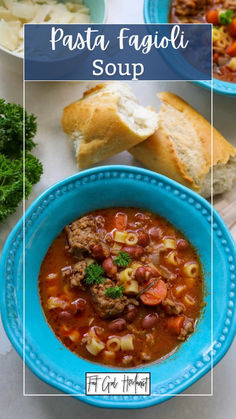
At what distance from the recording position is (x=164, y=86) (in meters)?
4.91

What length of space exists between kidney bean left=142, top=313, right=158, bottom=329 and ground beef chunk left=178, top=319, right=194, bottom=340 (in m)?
0.20

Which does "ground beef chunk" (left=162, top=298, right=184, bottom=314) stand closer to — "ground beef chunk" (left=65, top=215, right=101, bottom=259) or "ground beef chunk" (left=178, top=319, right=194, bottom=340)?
"ground beef chunk" (left=178, top=319, right=194, bottom=340)

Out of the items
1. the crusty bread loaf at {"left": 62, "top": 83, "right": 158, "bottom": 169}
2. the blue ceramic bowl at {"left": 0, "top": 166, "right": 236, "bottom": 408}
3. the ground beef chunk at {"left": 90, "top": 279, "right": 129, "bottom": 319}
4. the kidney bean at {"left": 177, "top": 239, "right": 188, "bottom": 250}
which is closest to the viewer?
the blue ceramic bowl at {"left": 0, "top": 166, "right": 236, "bottom": 408}

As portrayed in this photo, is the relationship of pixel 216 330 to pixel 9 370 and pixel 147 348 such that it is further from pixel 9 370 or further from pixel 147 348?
pixel 9 370

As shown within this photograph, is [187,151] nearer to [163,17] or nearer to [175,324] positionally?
[163,17]

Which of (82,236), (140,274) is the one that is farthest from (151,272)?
(82,236)

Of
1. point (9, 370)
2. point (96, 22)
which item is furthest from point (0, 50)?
point (9, 370)

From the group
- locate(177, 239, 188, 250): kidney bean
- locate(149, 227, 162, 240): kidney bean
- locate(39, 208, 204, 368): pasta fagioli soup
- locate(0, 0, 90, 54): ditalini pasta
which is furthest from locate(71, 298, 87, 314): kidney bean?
locate(0, 0, 90, 54): ditalini pasta

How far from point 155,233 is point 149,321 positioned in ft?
2.10

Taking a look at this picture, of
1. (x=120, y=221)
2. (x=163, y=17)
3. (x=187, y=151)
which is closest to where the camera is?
(x=120, y=221)

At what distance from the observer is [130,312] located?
4055 millimetres

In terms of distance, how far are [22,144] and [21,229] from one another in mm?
909

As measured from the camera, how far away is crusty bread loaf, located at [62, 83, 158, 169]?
436 cm

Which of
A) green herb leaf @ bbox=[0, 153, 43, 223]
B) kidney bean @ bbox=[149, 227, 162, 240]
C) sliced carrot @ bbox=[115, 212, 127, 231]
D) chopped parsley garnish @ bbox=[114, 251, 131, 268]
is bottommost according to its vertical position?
chopped parsley garnish @ bbox=[114, 251, 131, 268]
